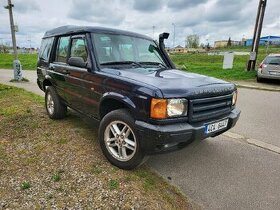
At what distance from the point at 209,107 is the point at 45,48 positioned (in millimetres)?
4307

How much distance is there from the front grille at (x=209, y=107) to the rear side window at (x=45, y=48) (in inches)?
149

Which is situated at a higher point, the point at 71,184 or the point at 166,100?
the point at 166,100

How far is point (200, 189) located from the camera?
134 inches

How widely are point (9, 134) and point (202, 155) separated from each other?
11.3 ft

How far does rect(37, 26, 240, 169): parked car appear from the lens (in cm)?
313

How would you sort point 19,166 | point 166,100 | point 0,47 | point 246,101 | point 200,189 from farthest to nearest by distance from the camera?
point 0,47 < point 246,101 < point 19,166 < point 200,189 < point 166,100

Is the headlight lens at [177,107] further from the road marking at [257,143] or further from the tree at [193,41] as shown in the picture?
the tree at [193,41]

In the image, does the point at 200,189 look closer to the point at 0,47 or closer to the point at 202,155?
the point at 202,155

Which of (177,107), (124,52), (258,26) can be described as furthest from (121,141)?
(258,26)

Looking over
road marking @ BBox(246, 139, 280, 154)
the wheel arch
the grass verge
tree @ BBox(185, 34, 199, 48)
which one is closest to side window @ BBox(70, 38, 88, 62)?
the wheel arch

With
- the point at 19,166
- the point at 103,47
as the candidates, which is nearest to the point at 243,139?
the point at 103,47

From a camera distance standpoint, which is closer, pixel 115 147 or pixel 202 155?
pixel 115 147

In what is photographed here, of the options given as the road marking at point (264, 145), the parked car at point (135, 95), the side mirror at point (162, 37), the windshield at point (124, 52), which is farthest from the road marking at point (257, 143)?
the side mirror at point (162, 37)

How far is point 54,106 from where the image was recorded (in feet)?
18.5
